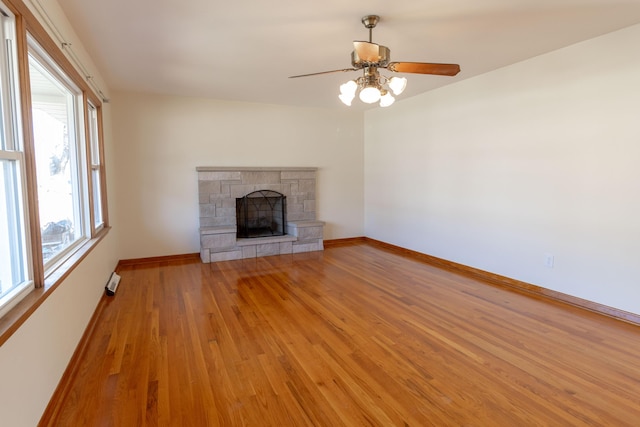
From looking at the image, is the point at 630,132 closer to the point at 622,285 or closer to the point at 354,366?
the point at 622,285

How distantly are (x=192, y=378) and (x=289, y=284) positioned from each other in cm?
A: 190

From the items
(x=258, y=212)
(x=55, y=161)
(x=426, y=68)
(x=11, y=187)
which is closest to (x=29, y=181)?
(x=11, y=187)

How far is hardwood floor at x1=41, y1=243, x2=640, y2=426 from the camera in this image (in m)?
1.82

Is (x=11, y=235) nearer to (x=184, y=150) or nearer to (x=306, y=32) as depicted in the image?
(x=306, y=32)

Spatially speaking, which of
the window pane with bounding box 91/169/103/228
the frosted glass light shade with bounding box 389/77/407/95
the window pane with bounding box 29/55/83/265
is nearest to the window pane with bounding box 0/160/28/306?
the window pane with bounding box 29/55/83/265

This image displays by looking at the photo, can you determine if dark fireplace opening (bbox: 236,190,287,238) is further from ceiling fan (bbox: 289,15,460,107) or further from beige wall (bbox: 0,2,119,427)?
ceiling fan (bbox: 289,15,460,107)

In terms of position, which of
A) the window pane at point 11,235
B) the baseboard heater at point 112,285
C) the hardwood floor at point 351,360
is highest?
the window pane at point 11,235

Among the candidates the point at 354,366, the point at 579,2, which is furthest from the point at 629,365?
the point at 579,2

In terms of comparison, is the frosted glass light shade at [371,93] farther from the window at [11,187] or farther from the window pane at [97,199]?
the window pane at [97,199]

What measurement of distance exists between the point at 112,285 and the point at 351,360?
2.82 metres

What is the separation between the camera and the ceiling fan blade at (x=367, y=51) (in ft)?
7.34

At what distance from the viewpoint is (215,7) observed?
242 centimetres

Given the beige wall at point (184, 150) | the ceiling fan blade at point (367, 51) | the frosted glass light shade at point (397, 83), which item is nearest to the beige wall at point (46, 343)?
the beige wall at point (184, 150)

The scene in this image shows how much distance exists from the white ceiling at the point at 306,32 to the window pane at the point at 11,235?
1.45m
